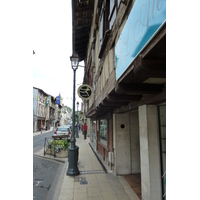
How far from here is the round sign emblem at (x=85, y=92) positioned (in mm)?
9062

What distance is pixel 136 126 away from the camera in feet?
22.2

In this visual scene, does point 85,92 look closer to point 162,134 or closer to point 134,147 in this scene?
point 134,147

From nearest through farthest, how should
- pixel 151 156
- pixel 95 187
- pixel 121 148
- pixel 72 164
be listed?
pixel 151 156 < pixel 95 187 < pixel 121 148 < pixel 72 164

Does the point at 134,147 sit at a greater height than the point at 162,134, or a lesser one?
lesser

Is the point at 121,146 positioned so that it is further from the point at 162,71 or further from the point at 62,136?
the point at 62,136

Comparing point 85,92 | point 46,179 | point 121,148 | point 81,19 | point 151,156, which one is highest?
point 81,19

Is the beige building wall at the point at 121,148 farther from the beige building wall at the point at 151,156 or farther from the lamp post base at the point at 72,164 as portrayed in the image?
the beige building wall at the point at 151,156

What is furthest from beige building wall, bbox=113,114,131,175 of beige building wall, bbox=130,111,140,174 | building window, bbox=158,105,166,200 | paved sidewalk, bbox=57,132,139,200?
building window, bbox=158,105,166,200

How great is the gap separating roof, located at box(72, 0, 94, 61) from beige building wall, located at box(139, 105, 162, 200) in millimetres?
9916

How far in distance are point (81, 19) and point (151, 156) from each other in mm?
12289

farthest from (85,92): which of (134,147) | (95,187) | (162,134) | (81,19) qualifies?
(81,19)

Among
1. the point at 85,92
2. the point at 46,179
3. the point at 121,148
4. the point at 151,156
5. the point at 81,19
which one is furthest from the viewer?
the point at 81,19

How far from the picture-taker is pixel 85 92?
9.16 m

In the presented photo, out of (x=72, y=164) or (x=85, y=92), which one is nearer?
(x=72, y=164)
